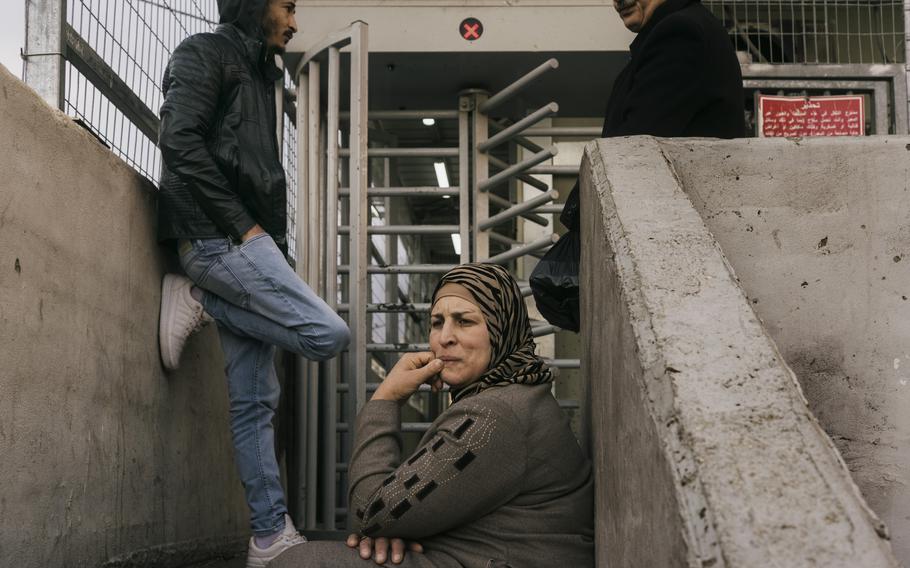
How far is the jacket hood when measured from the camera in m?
3.68

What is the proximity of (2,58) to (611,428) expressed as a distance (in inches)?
63.6

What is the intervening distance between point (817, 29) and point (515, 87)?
172cm

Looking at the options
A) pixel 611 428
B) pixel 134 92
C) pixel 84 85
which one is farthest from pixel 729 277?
pixel 134 92

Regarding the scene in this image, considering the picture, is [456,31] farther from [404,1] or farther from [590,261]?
→ [590,261]

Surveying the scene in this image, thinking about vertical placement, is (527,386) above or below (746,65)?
below

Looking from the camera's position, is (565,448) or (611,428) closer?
(611,428)

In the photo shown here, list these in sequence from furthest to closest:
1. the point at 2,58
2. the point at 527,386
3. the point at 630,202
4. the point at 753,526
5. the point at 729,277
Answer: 1. the point at 2,58
2. the point at 527,386
3. the point at 630,202
4. the point at 729,277
5. the point at 753,526

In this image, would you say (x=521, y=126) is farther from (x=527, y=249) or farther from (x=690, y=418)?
(x=690, y=418)

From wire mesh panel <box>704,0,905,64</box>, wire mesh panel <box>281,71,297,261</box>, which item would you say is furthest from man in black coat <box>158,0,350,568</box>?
wire mesh panel <box>704,0,905,64</box>

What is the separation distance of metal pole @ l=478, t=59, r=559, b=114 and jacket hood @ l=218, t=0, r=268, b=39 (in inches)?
95.9

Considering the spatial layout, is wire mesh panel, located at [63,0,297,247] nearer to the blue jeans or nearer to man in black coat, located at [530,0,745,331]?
the blue jeans

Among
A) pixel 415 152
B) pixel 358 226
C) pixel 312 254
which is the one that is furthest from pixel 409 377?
pixel 415 152

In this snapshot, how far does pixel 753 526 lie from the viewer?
4.27 ft

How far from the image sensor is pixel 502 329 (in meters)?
2.60
